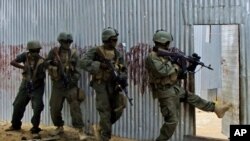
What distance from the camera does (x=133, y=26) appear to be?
7.74 meters

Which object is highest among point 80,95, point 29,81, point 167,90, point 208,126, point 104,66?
point 104,66

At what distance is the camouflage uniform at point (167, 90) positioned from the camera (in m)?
6.57

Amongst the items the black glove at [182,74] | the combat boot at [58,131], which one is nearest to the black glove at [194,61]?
the black glove at [182,74]

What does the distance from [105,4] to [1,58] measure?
141 inches

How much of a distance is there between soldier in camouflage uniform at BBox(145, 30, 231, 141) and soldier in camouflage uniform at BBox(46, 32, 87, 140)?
1.71m

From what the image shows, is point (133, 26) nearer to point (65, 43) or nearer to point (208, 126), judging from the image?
point (65, 43)

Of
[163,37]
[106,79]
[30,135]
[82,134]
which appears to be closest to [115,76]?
[106,79]

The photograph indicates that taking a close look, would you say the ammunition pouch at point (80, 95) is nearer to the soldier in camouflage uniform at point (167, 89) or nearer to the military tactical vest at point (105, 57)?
the military tactical vest at point (105, 57)

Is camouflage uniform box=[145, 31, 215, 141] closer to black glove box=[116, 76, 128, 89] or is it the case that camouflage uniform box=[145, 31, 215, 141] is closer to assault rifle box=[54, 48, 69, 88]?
black glove box=[116, 76, 128, 89]

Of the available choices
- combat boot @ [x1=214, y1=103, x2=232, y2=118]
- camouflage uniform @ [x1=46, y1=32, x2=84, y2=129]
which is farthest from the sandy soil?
camouflage uniform @ [x1=46, y1=32, x2=84, y2=129]

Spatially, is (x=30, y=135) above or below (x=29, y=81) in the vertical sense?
below

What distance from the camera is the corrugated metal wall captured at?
22.0 feet

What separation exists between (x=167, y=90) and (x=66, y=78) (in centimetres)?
202

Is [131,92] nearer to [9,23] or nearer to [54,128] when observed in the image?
[54,128]
